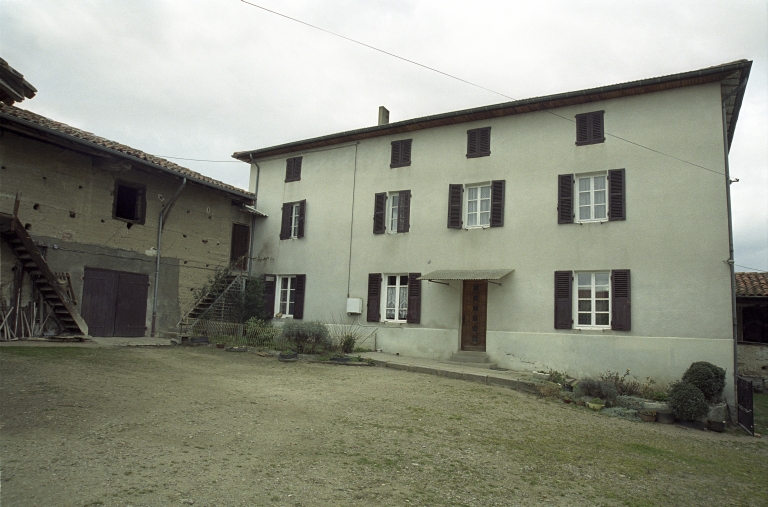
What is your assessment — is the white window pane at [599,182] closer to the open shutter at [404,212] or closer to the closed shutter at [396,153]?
the open shutter at [404,212]

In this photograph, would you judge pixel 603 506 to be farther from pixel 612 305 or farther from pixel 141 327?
pixel 141 327

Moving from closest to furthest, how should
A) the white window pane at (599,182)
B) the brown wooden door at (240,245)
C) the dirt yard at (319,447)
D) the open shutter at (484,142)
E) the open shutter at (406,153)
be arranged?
the dirt yard at (319,447) < the white window pane at (599,182) < the open shutter at (484,142) < the open shutter at (406,153) < the brown wooden door at (240,245)

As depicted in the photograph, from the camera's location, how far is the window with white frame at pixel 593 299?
12633 millimetres

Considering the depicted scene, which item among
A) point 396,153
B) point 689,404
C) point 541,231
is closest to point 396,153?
point 396,153

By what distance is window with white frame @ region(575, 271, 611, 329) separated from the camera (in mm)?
12633

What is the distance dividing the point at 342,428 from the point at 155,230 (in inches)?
474

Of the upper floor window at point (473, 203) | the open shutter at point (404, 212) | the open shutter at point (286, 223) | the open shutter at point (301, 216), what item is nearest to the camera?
the upper floor window at point (473, 203)

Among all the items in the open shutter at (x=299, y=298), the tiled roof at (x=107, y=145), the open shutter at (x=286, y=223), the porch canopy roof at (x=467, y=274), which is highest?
the tiled roof at (x=107, y=145)

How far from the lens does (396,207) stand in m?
16.6

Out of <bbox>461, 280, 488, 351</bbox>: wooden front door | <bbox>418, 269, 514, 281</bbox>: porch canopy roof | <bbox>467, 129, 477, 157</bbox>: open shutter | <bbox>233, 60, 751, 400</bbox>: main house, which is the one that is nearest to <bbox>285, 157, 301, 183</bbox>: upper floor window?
<bbox>233, 60, 751, 400</bbox>: main house

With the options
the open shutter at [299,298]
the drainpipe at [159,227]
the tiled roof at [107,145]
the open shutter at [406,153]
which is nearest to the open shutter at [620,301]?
the open shutter at [406,153]

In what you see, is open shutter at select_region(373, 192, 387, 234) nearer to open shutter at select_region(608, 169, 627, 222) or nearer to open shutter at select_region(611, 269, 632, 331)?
open shutter at select_region(608, 169, 627, 222)

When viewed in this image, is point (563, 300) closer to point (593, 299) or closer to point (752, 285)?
point (593, 299)

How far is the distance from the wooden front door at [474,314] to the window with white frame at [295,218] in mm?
6914
